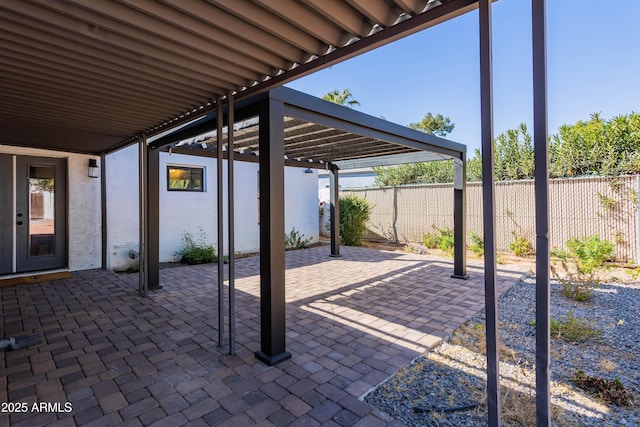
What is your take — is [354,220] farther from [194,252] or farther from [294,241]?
[194,252]

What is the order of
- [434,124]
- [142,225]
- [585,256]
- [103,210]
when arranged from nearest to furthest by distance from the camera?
[142,225] < [585,256] < [103,210] < [434,124]

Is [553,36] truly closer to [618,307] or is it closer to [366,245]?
[618,307]

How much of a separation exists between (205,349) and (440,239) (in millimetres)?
8101

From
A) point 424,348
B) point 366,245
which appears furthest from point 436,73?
point 424,348

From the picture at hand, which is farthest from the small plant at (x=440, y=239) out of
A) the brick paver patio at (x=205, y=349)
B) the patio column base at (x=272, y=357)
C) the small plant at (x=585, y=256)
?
the patio column base at (x=272, y=357)

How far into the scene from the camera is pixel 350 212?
1109 cm

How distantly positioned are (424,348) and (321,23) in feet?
9.90

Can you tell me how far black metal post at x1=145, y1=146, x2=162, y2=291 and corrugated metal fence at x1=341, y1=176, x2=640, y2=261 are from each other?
24.3ft

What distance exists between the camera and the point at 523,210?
8508mm

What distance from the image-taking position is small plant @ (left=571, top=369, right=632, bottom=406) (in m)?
2.40

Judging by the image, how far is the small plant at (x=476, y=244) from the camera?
847 centimetres

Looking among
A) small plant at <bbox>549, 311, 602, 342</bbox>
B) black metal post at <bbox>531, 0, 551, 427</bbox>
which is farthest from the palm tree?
black metal post at <bbox>531, 0, 551, 427</bbox>

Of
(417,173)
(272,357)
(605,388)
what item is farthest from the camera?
(417,173)

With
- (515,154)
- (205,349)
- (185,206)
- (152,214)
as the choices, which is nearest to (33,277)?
(152,214)
